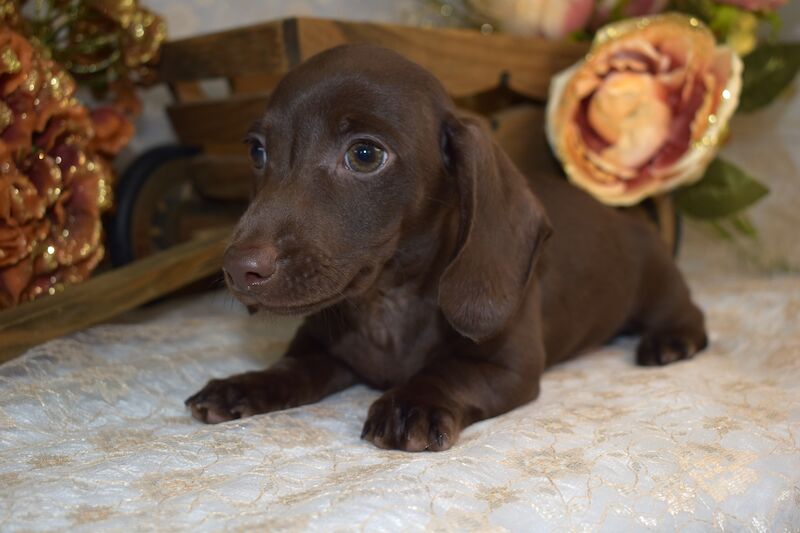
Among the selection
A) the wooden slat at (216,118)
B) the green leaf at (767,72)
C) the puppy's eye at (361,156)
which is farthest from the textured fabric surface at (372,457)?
the green leaf at (767,72)

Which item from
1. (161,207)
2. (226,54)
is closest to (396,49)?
(226,54)

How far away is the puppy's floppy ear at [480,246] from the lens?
1.78 meters

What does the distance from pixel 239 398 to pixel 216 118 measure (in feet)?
3.92

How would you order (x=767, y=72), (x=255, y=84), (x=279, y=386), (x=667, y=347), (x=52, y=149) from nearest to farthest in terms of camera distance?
(x=279, y=386) < (x=52, y=149) < (x=667, y=347) < (x=255, y=84) < (x=767, y=72)

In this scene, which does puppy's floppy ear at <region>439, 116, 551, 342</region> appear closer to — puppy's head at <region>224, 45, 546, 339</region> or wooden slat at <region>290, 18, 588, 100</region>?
puppy's head at <region>224, 45, 546, 339</region>

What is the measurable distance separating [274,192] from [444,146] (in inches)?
14.7

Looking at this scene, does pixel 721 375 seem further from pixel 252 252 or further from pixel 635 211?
pixel 252 252

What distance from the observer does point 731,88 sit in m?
2.68

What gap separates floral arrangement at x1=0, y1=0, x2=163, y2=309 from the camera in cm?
201

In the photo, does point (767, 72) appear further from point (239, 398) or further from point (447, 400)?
point (239, 398)

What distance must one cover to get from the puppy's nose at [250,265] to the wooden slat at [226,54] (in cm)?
88

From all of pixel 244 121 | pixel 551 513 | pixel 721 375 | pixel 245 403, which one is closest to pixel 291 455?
pixel 245 403

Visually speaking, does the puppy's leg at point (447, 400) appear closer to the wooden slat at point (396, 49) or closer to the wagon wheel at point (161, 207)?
the wooden slat at point (396, 49)

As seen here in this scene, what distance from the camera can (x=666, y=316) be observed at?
8.41 feet
